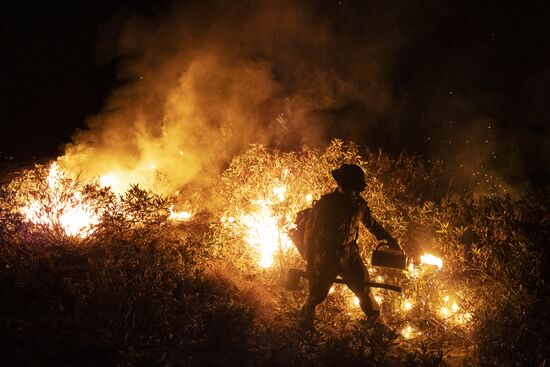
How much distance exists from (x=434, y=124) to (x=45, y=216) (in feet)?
32.2

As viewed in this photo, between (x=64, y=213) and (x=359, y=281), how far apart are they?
4.12 metres

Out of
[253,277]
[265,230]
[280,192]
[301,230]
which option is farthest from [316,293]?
[280,192]

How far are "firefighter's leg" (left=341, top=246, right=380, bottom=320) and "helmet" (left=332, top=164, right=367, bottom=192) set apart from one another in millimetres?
757

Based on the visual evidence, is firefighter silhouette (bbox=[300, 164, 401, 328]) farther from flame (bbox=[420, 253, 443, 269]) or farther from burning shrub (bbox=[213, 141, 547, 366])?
flame (bbox=[420, 253, 443, 269])

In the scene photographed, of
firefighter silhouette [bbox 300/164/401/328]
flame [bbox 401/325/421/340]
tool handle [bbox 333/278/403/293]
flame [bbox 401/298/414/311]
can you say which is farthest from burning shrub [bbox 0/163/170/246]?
flame [bbox 401/325/421/340]

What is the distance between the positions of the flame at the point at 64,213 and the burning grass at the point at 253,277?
0.02 meters

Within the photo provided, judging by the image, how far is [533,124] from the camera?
36.2 ft

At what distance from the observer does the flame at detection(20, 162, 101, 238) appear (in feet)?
20.0

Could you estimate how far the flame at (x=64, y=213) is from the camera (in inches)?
239

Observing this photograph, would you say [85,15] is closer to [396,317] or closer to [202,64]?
[202,64]

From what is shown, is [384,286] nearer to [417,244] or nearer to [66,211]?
[417,244]

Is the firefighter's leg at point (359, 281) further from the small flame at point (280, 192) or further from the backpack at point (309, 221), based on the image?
the small flame at point (280, 192)

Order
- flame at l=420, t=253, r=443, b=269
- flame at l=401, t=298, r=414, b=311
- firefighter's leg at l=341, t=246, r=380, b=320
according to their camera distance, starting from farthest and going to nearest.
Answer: flame at l=420, t=253, r=443, b=269 → flame at l=401, t=298, r=414, b=311 → firefighter's leg at l=341, t=246, r=380, b=320

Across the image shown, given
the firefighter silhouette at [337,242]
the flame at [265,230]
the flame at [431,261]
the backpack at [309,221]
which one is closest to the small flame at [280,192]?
the flame at [265,230]
